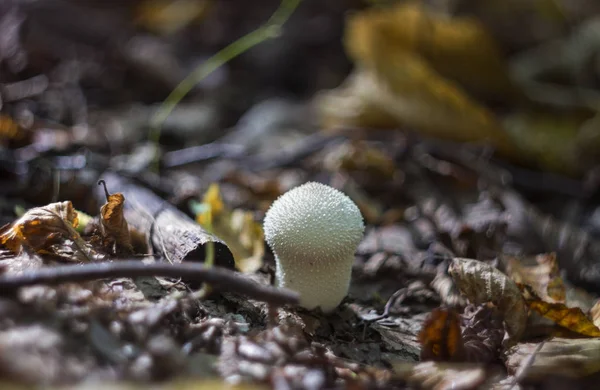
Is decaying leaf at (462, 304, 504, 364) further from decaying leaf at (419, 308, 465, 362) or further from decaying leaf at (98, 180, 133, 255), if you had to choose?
decaying leaf at (98, 180, 133, 255)

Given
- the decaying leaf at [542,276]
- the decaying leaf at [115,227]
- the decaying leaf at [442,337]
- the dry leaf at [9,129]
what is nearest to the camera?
the decaying leaf at [442,337]

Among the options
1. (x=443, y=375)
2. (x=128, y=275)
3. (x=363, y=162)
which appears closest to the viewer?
(x=128, y=275)

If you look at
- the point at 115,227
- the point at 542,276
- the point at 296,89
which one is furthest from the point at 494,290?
the point at 296,89

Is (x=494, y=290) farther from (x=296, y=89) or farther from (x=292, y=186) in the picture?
(x=296, y=89)

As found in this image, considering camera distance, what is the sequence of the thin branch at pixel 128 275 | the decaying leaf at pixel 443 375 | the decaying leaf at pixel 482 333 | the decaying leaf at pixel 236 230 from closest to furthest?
the thin branch at pixel 128 275, the decaying leaf at pixel 443 375, the decaying leaf at pixel 482 333, the decaying leaf at pixel 236 230

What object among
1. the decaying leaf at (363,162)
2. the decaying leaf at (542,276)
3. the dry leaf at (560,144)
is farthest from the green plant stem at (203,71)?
the decaying leaf at (542,276)

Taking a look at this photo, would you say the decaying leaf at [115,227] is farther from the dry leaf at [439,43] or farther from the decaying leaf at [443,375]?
the dry leaf at [439,43]
